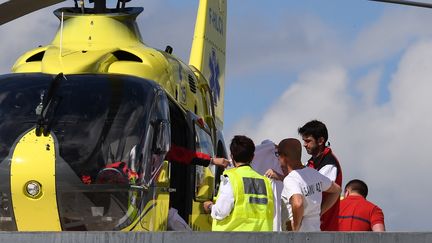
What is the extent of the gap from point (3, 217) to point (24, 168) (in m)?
0.45

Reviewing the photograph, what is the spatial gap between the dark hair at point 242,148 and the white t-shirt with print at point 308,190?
363mm

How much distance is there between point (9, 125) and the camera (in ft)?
32.8

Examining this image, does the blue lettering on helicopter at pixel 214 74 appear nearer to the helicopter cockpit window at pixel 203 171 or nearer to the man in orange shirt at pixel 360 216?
the helicopter cockpit window at pixel 203 171

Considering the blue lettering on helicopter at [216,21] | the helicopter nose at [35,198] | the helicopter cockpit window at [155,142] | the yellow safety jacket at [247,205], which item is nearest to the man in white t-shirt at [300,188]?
the yellow safety jacket at [247,205]

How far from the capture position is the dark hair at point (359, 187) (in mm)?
10062

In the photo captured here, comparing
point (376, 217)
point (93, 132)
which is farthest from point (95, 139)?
point (376, 217)

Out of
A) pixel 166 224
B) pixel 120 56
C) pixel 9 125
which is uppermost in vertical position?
pixel 120 56

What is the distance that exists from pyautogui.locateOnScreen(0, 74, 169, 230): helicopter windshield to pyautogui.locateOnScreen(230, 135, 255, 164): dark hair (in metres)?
1.12

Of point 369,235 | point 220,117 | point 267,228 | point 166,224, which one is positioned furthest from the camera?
point 220,117

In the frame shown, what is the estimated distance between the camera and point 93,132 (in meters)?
9.88

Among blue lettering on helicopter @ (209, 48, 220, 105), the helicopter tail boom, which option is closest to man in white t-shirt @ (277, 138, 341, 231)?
the helicopter tail boom

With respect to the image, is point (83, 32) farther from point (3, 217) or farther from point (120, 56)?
point (3, 217)

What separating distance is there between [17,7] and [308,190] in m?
4.71

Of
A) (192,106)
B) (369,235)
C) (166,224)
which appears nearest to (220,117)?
(192,106)
